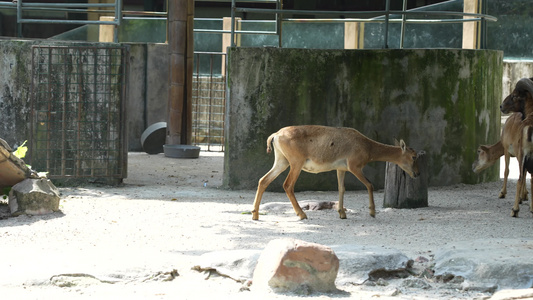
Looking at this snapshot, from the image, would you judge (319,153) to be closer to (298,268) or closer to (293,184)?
(293,184)

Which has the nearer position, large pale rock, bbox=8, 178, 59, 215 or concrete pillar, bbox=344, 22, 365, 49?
large pale rock, bbox=8, 178, 59, 215

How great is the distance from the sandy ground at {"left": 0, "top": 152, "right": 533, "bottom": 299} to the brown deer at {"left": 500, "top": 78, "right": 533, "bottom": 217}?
0.46 meters

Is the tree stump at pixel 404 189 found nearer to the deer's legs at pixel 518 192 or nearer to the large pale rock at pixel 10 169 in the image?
the deer's legs at pixel 518 192

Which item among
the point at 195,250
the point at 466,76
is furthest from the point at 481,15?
the point at 195,250

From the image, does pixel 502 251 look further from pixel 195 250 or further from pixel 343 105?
pixel 343 105

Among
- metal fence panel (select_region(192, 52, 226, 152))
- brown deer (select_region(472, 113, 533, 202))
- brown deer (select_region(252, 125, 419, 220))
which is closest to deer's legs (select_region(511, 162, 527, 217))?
brown deer (select_region(472, 113, 533, 202))

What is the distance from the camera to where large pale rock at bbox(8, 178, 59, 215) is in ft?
29.7

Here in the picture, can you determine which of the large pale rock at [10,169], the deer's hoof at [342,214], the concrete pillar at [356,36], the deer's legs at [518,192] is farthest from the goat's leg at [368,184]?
the concrete pillar at [356,36]

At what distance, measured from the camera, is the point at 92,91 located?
11586mm

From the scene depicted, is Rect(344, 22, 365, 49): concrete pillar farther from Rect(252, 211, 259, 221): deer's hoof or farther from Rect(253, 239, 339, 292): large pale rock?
Rect(253, 239, 339, 292): large pale rock

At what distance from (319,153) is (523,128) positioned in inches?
99.2

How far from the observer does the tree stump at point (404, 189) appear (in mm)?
9977

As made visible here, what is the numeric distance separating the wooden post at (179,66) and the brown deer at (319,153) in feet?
21.1

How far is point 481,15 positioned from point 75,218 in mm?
7143
